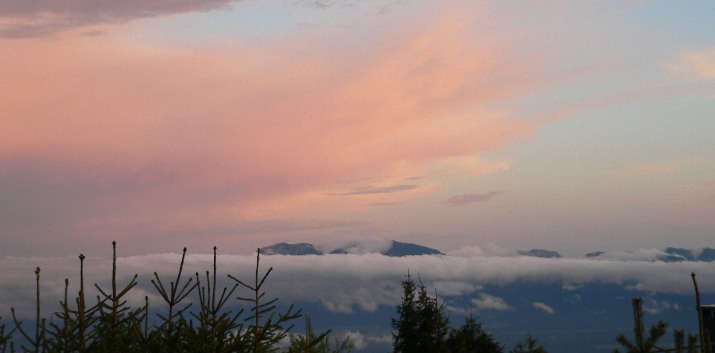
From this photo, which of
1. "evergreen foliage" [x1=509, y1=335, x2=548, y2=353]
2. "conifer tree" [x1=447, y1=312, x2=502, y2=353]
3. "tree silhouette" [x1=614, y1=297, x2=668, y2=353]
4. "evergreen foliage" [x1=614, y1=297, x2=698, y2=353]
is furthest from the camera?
"conifer tree" [x1=447, y1=312, x2=502, y2=353]

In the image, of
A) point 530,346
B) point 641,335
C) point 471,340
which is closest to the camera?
point 641,335

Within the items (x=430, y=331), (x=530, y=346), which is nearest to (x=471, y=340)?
(x=430, y=331)

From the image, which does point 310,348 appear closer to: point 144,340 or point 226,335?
point 226,335

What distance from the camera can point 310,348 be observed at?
16.7 meters

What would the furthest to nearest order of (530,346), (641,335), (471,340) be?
(471,340) < (530,346) < (641,335)

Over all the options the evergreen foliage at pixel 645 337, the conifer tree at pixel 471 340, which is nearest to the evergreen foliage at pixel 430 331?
the conifer tree at pixel 471 340

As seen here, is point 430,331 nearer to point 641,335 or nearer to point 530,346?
point 530,346

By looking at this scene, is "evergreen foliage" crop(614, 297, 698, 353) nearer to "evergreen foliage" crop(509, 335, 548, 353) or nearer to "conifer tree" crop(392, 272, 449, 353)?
"evergreen foliage" crop(509, 335, 548, 353)

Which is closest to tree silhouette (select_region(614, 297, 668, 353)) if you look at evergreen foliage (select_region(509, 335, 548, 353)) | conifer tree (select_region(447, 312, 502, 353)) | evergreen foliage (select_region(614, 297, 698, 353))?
evergreen foliage (select_region(614, 297, 698, 353))

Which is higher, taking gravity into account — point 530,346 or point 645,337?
point 645,337

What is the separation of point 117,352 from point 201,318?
1612 millimetres

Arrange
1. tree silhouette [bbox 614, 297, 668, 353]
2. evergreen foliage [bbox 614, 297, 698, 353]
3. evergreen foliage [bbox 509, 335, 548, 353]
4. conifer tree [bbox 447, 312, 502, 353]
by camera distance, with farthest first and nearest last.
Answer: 1. conifer tree [bbox 447, 312, 502, 353]
2. evergreen foliage [bbox 509, 335, 548, 353]
3. tree silhouette [bbox 614, 297, 668, 353]
4. evergreen foliage [bbox 614, 297, 698, 353]

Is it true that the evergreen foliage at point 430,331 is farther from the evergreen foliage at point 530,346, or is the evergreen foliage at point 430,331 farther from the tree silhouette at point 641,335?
the tree silhouette at point 641,335

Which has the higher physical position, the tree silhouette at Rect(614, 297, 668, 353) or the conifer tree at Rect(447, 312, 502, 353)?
the tree silhouette at Rect(614, 297, 668, 353)
